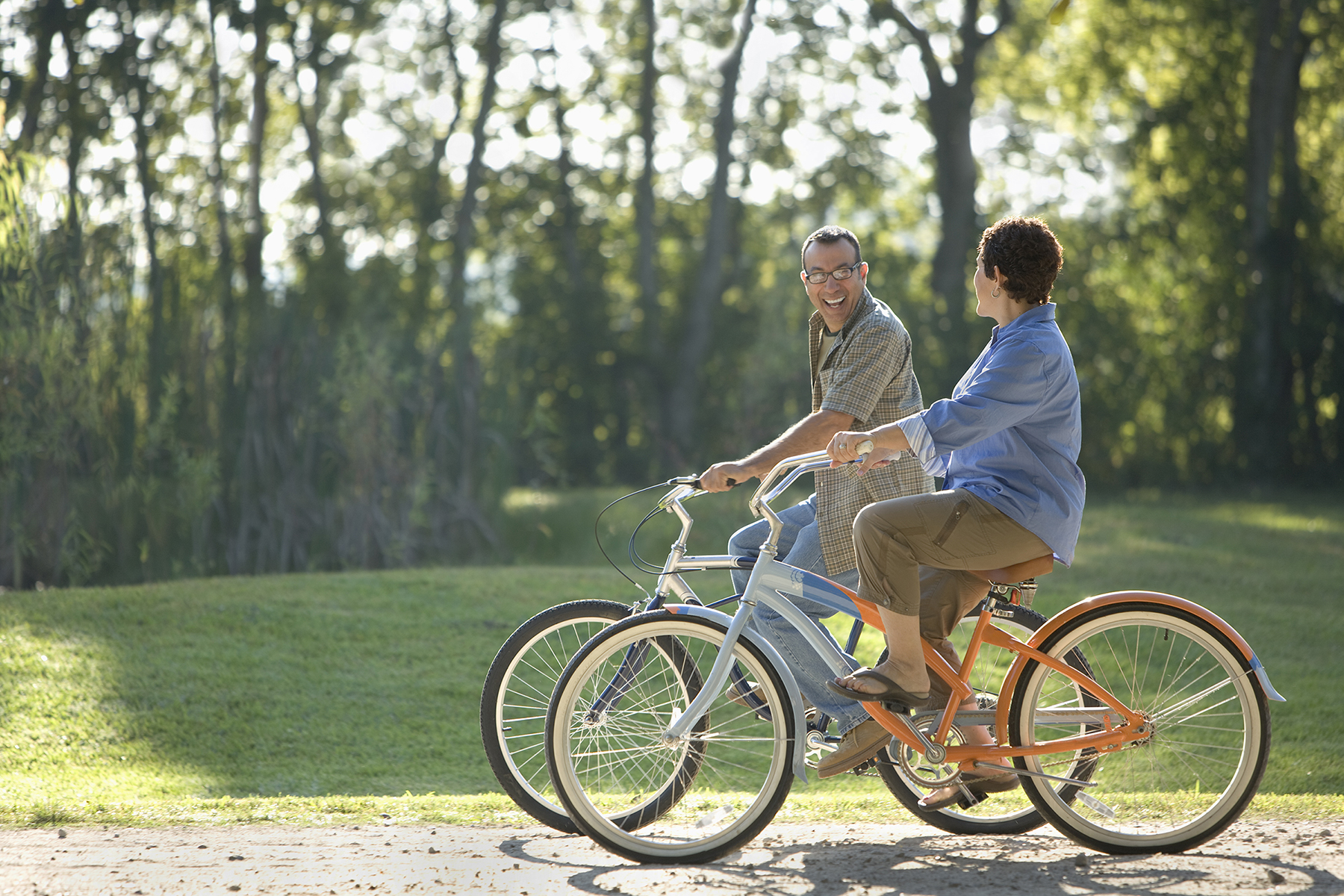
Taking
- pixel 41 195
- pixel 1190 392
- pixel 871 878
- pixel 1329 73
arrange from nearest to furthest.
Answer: pixel 871 878
pixel 41 195
pixel 1190 392
pixel 1329 73

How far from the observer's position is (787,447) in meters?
3.53

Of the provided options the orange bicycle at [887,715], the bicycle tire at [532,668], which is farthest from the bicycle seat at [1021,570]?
the bicycle tire at [532,668]

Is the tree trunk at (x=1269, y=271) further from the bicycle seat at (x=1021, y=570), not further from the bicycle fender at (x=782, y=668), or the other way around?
the bicycle fender at (x=782, y=668)

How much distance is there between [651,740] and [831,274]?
4.76ft

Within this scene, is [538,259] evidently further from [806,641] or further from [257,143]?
[806,641]

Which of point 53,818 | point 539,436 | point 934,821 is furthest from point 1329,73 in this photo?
point 53,818

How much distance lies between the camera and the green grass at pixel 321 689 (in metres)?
4.65

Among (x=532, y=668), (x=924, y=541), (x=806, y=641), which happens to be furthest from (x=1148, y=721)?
(x=532, y=668)

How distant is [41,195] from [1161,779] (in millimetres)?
7648

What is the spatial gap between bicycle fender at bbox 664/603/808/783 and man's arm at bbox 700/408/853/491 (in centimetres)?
34

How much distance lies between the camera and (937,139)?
64.8 ft

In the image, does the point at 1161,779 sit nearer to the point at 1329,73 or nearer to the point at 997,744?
the point at 997,744

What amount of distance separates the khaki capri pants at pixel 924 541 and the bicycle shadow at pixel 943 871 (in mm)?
704

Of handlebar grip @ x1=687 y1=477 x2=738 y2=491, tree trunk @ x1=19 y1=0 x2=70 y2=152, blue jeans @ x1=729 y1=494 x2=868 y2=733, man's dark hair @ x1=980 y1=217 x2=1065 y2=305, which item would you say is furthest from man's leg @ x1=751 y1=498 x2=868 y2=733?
tree trunk @ x1=19 y1=0 x2=70 y2=152
